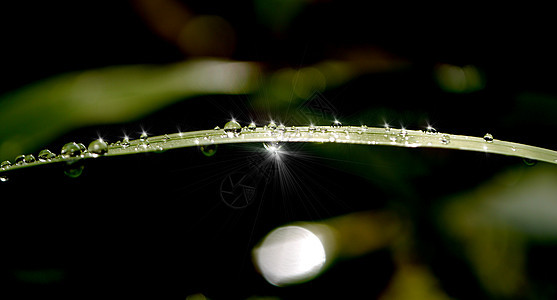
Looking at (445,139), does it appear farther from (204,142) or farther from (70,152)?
(70,152)

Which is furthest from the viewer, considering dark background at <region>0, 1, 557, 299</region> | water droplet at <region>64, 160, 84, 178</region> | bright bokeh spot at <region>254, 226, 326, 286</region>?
bright bokeh spot at <region>254, 226, 326, 286</region>

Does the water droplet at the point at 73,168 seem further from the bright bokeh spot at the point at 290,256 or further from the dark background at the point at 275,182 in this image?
the bright bokeh spot at the point at 290,256

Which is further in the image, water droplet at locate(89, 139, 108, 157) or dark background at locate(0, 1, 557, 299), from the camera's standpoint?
dark background at locate(0, 1, 557, 299)

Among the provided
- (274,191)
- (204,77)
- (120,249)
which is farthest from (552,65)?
(120,249)

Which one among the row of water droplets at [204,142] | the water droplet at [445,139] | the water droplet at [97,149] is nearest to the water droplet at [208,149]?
the row of water droplets at [204,142]

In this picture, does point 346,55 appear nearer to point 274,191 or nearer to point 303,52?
point 303,52

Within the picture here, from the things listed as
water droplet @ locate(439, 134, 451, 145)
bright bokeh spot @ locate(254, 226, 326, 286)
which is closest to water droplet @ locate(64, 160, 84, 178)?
bright bokeh spot @ locate(254, 226, 326, 286)

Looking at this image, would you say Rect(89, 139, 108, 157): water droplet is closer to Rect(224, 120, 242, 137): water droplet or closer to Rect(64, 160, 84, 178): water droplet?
Rect(64, 160, 84, 178): water droplet

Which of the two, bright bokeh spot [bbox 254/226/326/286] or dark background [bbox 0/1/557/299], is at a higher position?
dark background [bbox 0/1/557/299]

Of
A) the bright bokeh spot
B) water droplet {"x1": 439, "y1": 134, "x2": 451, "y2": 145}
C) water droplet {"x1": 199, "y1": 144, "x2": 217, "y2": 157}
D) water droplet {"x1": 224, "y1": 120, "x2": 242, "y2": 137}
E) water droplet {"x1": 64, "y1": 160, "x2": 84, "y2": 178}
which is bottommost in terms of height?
the bright bokeh spot

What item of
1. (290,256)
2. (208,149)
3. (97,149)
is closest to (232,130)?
(208,149)

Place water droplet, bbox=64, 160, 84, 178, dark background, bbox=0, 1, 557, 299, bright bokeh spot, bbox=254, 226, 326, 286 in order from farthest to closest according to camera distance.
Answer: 1. bright bokeh spot, bbox=254, 226, 326, 286
2. dark background, bbox=0, 1, 557, 299
3. water droplet, bbox=64, 160, 84, 178
